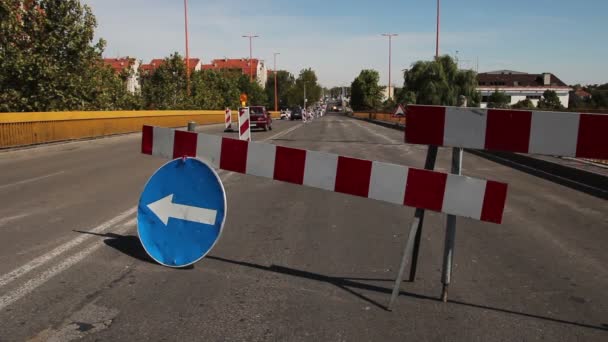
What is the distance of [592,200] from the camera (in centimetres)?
819

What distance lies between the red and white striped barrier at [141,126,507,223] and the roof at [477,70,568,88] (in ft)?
420

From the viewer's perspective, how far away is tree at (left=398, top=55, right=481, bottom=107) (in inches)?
1913

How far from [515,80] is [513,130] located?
449 feet

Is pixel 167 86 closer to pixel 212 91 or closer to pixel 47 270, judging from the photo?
pixel 212 91

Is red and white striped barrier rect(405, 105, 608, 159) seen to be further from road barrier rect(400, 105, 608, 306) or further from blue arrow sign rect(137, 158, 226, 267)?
blue arrow sign rect(137, 158, 226, 267)

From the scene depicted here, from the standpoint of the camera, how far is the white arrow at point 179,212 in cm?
415

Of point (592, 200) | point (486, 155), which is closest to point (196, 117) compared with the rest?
point (486, 155)

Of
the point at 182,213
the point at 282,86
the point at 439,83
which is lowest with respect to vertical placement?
the point at 182,213

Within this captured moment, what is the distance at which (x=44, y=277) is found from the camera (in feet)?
13.3

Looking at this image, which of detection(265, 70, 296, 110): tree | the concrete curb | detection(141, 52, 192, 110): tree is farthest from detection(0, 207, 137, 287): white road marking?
detection(265, 70, 296, 110): tree

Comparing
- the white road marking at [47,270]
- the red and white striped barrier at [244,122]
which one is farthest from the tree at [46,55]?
the white road marking at [47,270]

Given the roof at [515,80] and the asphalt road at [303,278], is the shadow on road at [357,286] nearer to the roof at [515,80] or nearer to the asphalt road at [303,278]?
the asphalt road at [303,278]

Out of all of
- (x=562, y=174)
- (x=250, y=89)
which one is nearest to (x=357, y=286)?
(x=562, y=174)

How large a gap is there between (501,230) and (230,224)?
3025 millimetres
